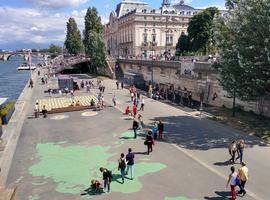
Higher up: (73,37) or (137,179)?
(73,37)

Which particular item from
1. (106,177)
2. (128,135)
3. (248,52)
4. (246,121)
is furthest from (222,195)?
(246,121)

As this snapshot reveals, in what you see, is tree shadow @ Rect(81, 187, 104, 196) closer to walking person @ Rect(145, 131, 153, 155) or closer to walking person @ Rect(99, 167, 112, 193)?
walking person @ Rect(99, 167, 112, 193)

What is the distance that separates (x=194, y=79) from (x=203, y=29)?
35.1m

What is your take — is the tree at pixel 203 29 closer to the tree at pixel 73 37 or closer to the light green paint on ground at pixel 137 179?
the tree at pixel 73 37

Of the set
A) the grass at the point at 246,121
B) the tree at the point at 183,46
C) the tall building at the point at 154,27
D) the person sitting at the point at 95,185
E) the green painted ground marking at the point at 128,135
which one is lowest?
the person sitting at the point at 95,185

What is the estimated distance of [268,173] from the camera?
54.3 ft

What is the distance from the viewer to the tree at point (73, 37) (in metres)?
97.9

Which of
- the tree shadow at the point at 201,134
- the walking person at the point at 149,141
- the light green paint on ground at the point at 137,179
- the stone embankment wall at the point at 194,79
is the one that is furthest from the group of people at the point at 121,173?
the stone embankment wall at the point at 194,79

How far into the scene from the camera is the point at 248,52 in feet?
76.9

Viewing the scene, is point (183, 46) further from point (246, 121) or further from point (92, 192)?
point (92, 192)

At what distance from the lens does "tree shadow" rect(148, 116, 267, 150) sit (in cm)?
2173

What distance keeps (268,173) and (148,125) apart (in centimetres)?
1242

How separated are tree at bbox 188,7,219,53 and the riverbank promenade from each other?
1852 inches

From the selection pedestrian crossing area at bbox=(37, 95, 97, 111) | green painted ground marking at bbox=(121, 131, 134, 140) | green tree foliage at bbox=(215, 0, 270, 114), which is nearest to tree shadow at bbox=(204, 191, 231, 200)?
green painted ground marking at bbox=(121, 131, 134, 140)
